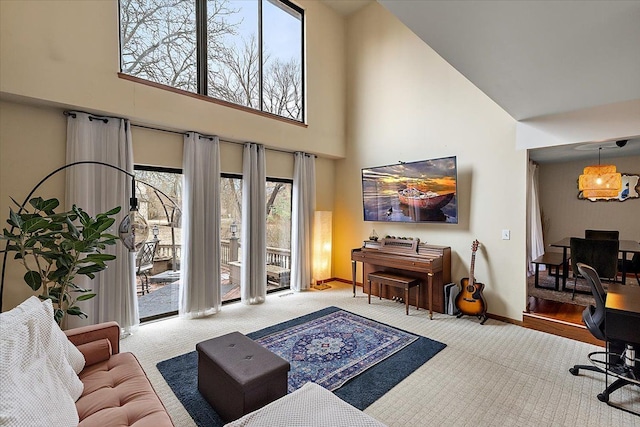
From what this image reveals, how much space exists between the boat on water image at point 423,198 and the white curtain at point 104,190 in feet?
12.6

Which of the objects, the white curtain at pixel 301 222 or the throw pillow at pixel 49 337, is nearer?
the throw pillow at pixel 49 337

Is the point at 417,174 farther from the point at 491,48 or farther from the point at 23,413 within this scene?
the point at 23,413

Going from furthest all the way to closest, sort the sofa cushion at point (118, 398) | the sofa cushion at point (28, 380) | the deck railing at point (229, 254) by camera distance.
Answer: the deck railing at point (229, 254), the sofa cushion at point (118, 398), the sofa cushion at point (28, 380)

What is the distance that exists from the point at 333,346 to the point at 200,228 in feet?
7.75

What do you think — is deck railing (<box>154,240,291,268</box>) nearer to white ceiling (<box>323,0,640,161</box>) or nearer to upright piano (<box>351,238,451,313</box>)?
upright piano (<box>351,238,451,313</box>)

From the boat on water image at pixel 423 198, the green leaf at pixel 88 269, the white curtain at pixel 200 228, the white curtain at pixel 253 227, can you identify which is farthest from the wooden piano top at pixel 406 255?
the green leaf at pixel 88 269

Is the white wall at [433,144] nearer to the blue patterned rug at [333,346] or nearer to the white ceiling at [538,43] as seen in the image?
the white ceiling at [538,43]

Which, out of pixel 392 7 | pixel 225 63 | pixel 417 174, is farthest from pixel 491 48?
pixel 225 63

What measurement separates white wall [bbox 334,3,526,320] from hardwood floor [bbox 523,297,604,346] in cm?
18

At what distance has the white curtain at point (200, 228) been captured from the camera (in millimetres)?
4039

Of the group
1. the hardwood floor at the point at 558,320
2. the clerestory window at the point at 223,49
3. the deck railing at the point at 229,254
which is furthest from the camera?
the deck railing at the point at 229,254

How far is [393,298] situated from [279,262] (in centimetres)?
208

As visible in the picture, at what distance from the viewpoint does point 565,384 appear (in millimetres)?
2539

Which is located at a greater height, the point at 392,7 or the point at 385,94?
the point at 385,94
